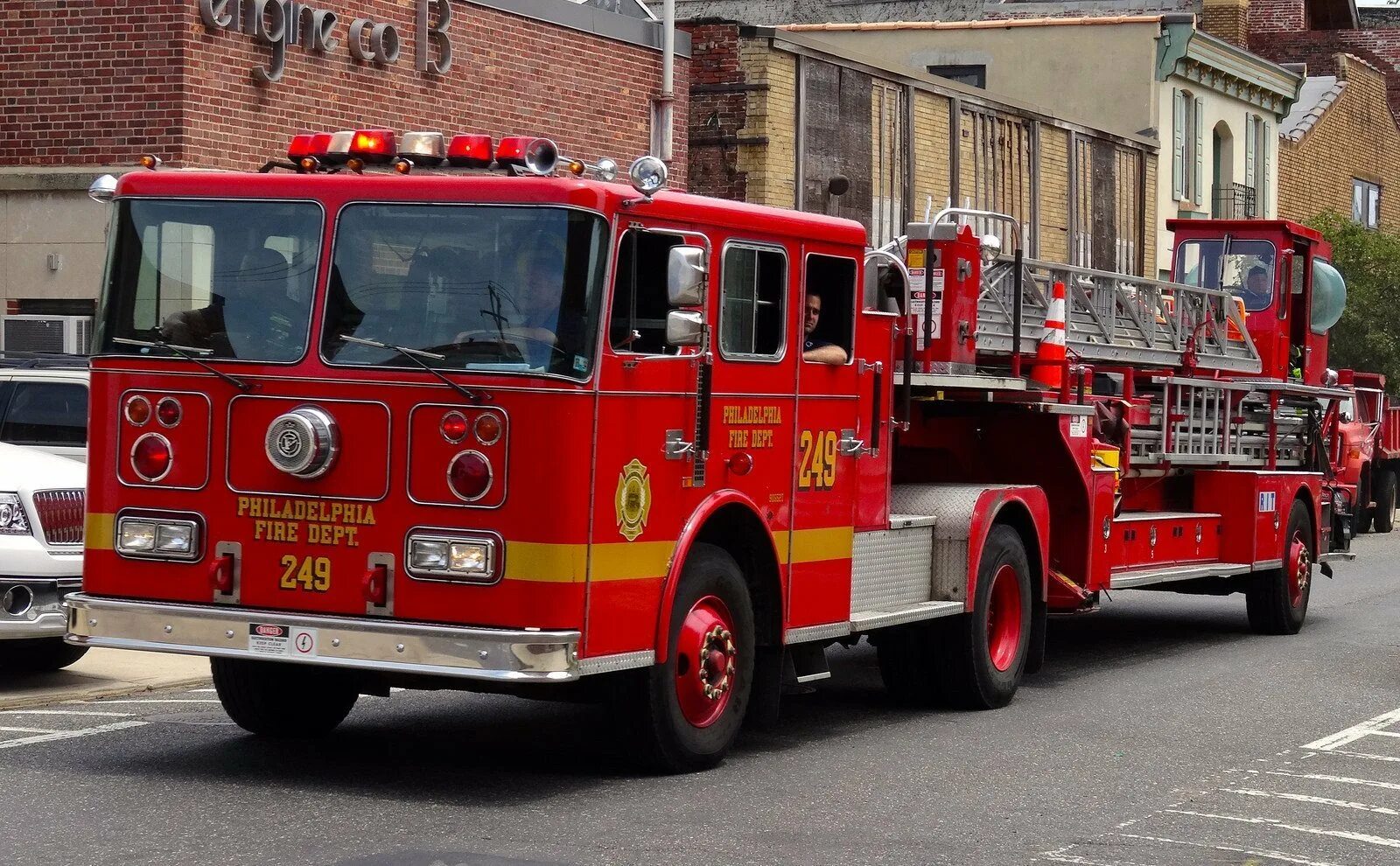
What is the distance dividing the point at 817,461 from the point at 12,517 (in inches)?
164

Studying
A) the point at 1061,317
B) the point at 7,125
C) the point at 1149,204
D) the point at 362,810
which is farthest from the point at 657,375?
the point at 1149,204

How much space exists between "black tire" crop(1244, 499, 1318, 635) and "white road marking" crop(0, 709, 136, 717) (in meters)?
8.68

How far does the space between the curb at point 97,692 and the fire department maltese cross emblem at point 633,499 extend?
3777 mm

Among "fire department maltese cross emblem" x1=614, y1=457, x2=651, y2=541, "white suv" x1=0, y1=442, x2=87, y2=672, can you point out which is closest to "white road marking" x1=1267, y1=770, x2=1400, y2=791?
"fire department maltese cross emblem" x1=614, y1=457, x2=651, y2=541

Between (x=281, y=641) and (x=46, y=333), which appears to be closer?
(x=281, y=641)

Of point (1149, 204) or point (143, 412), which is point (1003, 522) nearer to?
point (143, 412)

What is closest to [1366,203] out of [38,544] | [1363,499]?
[1363,499]

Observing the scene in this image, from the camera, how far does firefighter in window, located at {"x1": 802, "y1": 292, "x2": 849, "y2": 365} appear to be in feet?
31.2

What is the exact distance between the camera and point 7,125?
18266 mm

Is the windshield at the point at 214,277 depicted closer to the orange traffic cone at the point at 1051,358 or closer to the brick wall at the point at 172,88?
the orange traffic cone at the point at 1051,358

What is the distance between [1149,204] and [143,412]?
31354mm

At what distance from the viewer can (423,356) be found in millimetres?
8070

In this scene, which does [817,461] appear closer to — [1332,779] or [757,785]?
[757,785]

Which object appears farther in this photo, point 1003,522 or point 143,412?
point 1003,522
